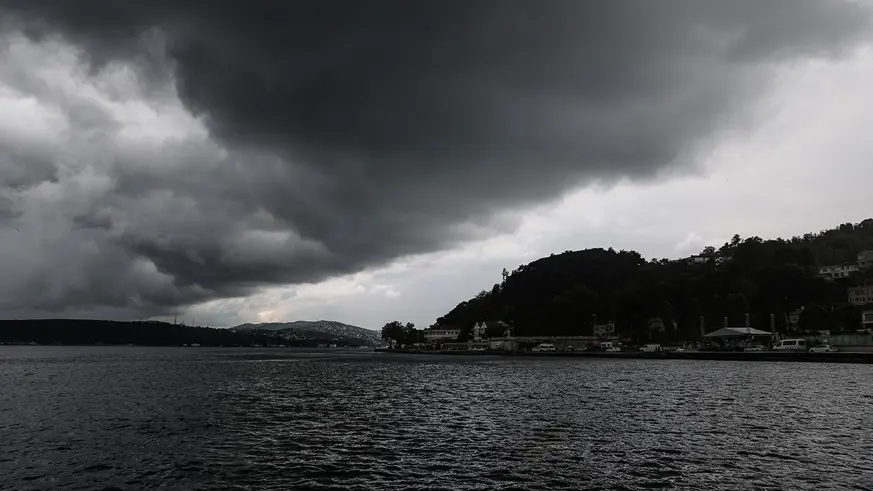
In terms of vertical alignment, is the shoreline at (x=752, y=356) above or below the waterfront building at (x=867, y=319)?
below

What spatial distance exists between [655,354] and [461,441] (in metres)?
126

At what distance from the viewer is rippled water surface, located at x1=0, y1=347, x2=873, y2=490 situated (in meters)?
23.7

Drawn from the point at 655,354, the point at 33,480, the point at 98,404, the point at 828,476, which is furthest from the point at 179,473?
the point at 655,354

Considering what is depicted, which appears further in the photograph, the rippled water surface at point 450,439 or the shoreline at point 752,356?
the shoreline at point 752,356

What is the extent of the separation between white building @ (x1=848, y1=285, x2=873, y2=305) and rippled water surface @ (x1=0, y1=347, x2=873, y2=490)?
15663 centimetres

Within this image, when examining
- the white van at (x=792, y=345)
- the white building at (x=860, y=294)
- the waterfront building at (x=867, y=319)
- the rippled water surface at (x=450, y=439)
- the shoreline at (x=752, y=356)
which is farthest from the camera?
the white building at (x=860, y=294)

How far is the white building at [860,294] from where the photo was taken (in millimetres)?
181375

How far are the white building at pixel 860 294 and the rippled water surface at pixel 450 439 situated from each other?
156633mm

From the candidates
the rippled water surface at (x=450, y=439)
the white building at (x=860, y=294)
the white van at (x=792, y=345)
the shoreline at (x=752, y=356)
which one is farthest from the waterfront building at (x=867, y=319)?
the rippled water surface at (x=450, y=439)

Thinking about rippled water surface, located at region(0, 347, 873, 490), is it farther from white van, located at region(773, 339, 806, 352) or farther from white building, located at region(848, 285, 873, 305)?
white building, located at region(848, 285, 873, 305)

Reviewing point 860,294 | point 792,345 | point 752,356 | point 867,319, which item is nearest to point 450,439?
point 752,356

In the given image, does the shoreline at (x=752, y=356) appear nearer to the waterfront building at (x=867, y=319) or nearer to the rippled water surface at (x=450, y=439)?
the waterfront building at (x=867, y=319)

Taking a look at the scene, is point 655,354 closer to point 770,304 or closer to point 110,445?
point 770,304

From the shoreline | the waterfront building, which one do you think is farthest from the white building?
the shoreline
